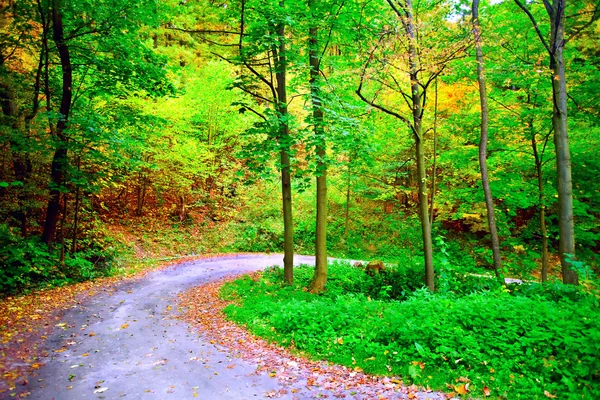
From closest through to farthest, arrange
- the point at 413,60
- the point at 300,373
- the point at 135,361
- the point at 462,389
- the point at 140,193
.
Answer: the point at 462,389
the point at 300,373
the point at 135,361
the point at 413,60
the point at 140,193

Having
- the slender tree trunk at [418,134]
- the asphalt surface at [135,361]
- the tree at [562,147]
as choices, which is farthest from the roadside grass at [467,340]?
the slender tree trunk at [418,134]

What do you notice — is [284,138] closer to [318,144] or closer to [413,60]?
[318,144]

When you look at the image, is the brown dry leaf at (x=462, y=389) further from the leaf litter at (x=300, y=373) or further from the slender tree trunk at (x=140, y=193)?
the slender tree trunk at (x=140, y=193)

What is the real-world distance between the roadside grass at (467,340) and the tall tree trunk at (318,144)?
8.75 feet

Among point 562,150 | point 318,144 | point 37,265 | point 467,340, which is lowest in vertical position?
point 467,340

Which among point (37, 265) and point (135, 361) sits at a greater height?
point (37, 265)

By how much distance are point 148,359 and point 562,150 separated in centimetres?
959

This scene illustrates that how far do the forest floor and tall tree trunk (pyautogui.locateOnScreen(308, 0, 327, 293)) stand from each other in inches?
124

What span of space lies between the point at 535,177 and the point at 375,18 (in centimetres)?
987

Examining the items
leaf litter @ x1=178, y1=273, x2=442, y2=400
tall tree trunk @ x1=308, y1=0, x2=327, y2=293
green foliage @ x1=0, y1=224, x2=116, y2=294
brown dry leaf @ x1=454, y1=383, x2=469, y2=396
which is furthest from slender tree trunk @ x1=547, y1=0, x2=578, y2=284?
green foliage @ x1=0, y1=224, x2=116, y2=294

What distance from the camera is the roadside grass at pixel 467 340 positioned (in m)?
4.42

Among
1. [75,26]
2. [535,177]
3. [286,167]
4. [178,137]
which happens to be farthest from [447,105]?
[75,26]

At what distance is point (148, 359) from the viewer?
5.58m

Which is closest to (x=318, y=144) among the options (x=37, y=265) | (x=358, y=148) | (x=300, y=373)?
(x=358, y=148)
